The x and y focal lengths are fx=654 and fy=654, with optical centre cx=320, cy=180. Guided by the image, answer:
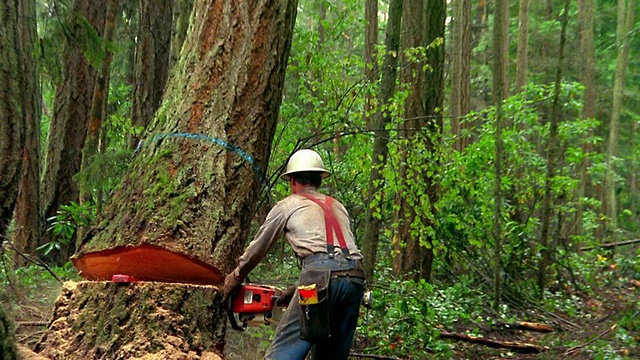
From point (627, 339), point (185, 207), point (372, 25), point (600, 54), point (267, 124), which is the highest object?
point (600, 54)

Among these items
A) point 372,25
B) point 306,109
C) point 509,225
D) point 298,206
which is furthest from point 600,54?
point 298,206

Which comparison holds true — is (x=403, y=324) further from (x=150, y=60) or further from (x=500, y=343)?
(x=150, y=60)

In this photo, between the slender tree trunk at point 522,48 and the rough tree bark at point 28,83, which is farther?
the slender tree trunk at point 522,48

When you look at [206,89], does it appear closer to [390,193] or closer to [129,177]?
[129,177]

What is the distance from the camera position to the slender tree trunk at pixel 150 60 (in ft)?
33.3

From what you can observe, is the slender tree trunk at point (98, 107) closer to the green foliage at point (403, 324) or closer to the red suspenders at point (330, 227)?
the green foliage at point (403, 324)

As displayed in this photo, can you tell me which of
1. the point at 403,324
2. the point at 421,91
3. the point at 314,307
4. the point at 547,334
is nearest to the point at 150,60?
the point at 421,91

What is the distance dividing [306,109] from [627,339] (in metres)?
5.92

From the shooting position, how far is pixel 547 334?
10.2 meters

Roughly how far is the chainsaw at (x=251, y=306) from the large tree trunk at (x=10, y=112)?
304 centimetres

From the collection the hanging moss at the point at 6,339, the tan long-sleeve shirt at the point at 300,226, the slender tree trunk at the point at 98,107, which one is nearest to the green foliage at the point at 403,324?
the tan long-sleeve shirt at the point at 300,226

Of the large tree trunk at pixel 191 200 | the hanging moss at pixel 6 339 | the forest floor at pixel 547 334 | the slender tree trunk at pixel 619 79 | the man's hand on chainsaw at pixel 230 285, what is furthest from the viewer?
the slender tree trunk at pixel 619 79

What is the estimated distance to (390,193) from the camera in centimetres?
938

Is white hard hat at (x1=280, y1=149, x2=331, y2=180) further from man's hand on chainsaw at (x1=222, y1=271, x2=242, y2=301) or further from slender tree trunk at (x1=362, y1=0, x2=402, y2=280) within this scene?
slender tree trunk at (x1=362, y1=0, x2=402, y2=280)
